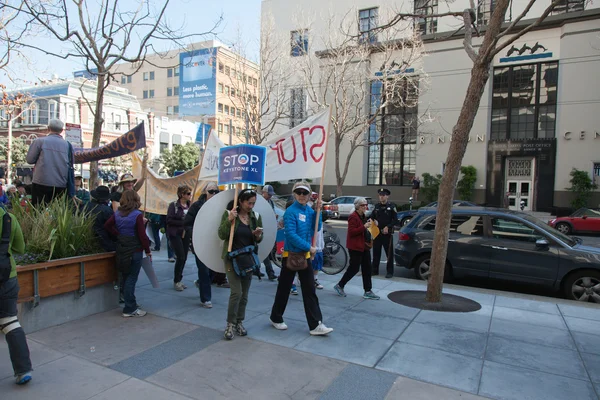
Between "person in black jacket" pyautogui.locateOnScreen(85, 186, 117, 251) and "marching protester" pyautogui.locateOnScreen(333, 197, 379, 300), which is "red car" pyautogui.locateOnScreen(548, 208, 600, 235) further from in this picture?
"person in black jacket" pyautogui.locateOnScreen(85, 186, 117, 251)

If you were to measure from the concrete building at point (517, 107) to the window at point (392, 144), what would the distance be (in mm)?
104

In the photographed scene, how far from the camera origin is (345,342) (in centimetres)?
477

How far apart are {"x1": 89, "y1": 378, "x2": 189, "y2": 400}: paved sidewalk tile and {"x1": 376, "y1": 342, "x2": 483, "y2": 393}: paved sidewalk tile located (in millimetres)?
2016

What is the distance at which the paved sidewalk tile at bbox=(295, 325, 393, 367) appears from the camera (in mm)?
4352

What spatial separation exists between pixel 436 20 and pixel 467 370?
2850 centimetres

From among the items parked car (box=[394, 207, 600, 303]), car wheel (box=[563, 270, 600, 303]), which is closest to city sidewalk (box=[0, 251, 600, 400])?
car wheel (box=[563, 270, 600, 303])

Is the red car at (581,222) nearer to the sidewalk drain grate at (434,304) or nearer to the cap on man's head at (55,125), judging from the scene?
the sidewalk drain grate at (434,304)

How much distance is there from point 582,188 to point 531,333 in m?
23.8

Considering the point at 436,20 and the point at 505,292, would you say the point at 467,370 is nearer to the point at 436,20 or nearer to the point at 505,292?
the point at 505,292

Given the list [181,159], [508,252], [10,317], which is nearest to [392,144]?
[181,159]

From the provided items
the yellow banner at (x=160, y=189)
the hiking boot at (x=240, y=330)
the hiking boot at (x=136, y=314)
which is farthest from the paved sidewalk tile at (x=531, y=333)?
the yellow banner at (x=160, y=189)

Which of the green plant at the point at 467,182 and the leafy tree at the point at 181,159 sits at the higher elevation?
the leafy tree at the point at 181,159

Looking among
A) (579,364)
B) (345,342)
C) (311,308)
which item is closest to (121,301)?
(311,308)

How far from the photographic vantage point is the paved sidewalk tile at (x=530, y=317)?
5.65 meters
